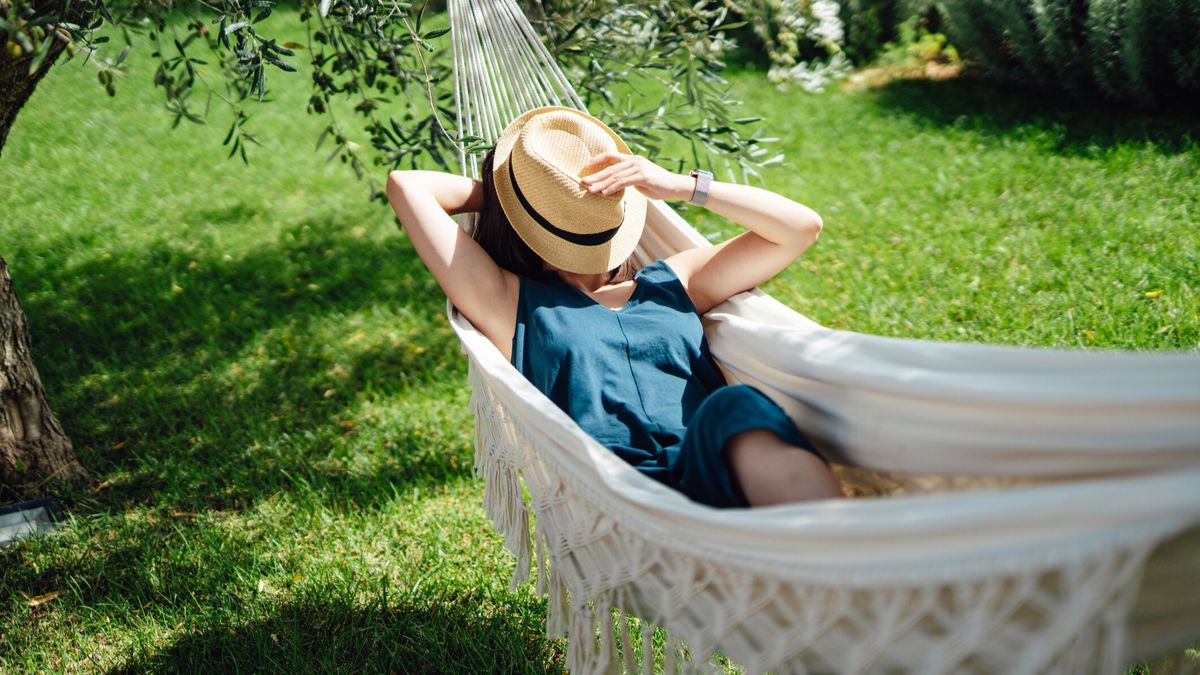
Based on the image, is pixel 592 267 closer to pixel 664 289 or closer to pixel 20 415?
pixel 664 289

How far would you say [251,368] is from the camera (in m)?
3.32

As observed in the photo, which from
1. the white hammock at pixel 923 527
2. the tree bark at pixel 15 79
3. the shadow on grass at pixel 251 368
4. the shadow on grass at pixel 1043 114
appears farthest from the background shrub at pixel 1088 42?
the tree bark at pixel 15 79

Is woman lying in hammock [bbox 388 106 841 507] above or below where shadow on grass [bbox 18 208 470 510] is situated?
above

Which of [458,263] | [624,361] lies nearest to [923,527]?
[624,361]

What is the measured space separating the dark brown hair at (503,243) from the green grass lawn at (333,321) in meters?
0.79

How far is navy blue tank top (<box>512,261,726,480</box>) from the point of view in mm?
1803

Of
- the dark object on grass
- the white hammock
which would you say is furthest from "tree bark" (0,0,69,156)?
the white hammock

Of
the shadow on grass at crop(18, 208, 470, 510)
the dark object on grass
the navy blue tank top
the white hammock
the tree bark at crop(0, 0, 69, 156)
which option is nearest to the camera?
the white hammock

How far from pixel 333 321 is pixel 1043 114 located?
4216 mm

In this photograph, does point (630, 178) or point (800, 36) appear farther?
point (800, 36)

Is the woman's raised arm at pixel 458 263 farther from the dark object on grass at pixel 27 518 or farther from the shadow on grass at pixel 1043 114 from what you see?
the shadow on grass at pixel 1043 114

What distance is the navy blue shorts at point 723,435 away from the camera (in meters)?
1.45

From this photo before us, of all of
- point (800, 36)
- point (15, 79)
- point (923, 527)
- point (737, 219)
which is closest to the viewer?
point (923, 527)

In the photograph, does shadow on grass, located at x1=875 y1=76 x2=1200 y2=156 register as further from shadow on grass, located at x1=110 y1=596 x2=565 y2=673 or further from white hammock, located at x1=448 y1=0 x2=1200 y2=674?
shadow on grass, located at x1=110 y1=596 x2=565 y2=673
